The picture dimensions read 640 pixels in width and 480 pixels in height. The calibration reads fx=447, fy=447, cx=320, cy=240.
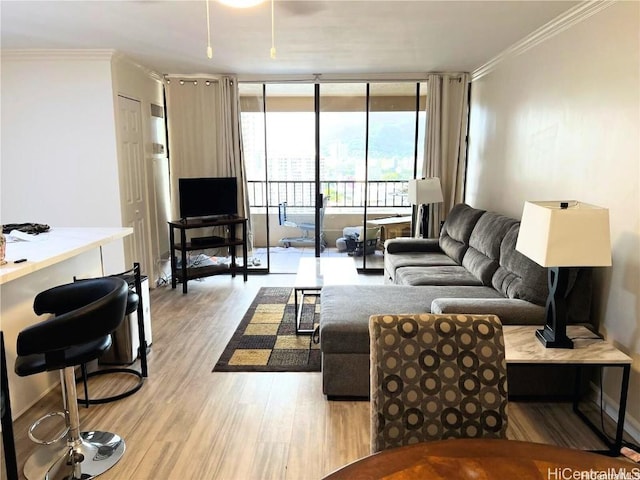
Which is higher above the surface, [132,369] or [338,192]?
[338,192]

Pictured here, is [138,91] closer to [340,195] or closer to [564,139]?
[340,195]

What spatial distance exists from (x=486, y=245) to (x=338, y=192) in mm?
3022

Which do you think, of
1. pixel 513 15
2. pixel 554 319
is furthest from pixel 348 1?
pixel 554 319

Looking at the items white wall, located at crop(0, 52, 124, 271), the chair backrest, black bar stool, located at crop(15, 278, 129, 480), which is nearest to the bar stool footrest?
black bar stool, located at crop(15, 278, 129, 480)

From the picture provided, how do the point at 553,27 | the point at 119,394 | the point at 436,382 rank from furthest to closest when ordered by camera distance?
the point at 553,27 → the point at 119,394 → the point at 436,382

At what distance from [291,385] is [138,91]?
12.3 feet

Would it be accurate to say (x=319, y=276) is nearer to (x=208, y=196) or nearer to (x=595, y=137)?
(x=208, y=196)

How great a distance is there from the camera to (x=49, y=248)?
2584 mm

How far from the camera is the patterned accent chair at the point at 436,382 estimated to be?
148 cm

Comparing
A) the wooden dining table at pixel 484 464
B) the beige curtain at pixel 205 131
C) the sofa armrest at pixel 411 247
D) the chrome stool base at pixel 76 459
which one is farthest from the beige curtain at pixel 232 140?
the wooden dining table at pixel 484 464

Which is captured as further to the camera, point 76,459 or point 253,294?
point 253,294

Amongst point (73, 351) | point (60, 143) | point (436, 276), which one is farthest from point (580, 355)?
point (60, 143)

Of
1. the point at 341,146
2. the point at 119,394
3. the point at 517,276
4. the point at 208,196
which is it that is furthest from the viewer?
the point at 341,146

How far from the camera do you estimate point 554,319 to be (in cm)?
243
